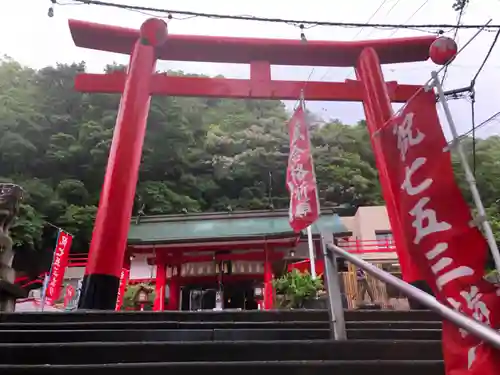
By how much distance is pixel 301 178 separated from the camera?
6480 mm

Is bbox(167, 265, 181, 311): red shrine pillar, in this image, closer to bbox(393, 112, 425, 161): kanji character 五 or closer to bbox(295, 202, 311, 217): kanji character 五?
bbox(295, 202, 311, 217): kanji character 五

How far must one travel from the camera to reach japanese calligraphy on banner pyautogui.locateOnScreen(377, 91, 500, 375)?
167cm

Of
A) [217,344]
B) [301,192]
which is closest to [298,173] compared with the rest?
[301,192]

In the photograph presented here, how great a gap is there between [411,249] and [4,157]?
85.8 ft

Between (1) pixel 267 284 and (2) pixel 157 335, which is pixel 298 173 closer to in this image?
(2) pixel 157 335

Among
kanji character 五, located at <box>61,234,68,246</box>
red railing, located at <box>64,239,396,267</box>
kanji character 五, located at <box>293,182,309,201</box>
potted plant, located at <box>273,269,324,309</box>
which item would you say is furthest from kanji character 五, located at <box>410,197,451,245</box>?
kanji character 五, located at <box>61,234,68,246</box>

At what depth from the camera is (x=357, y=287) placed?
37.3 feet

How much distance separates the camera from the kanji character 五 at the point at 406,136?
2.36 m

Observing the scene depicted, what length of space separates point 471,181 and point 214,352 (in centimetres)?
201

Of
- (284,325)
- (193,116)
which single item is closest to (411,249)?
(284,325)

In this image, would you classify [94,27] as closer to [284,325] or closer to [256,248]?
[284,325]

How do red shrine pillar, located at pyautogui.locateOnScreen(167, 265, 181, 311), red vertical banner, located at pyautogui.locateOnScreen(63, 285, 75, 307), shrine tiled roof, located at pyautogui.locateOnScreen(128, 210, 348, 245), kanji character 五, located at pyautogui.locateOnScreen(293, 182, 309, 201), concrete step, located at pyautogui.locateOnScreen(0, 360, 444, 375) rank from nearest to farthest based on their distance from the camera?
concrete step, located at pyautogui.locateOnScreen(0, 360, 444, 375)
kanji character 五, located at pyautogui.locateOnScreen(293, 182, 309, 201)
shrine tiled roof, located at pyautogui.locateOnScreen(128, 210, 348, 245)
red shrine pillar, located at pyautogui.locateOnScreen(167, 265, 181, 311)
red vertical banner, located at pyautogui.locateOnScreen(63, 285, 75, 307)

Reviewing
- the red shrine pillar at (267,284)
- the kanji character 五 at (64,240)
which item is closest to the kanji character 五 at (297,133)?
the red shrine pillar at (267,284)

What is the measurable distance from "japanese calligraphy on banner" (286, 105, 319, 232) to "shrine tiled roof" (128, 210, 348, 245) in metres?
4.38
